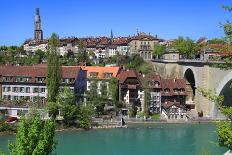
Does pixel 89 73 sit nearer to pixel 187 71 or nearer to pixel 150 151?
pixel 187 71

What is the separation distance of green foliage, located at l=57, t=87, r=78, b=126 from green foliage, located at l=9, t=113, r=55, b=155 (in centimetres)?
1847

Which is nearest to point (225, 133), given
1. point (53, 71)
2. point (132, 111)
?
point (53, 71)

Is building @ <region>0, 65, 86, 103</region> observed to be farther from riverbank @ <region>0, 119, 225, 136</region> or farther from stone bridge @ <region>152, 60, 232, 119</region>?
stone bridge @ <region>152, 60, 232, 119</region>

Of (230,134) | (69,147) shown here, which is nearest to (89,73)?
(69,147)

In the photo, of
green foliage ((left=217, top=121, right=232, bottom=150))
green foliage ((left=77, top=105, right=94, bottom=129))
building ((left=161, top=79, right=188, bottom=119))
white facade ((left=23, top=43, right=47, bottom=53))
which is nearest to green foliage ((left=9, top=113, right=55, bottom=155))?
green foliage ((left=217, top=121, right=232, bottom=150))

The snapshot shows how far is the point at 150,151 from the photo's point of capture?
19.8m

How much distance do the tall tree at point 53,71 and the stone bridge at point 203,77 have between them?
8141 millimetres

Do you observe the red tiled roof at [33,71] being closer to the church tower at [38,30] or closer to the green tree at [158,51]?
the green tree at [158,51]

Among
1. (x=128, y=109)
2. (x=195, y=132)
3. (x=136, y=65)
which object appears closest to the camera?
(x=195, y=132)

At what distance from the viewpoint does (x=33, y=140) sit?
21.2 feet

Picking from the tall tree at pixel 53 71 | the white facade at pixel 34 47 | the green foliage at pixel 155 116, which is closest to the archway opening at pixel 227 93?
the green foliage at pixel 155 116

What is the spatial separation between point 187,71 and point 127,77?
6.35 m

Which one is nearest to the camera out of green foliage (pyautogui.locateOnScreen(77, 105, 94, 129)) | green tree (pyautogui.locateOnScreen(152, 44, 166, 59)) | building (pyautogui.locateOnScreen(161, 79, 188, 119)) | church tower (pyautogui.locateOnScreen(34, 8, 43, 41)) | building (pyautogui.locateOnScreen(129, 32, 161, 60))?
green foliage (pyautogui.locateOnScreen(77, 105, 94, 129))

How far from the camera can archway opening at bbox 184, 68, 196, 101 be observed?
34219 mm
